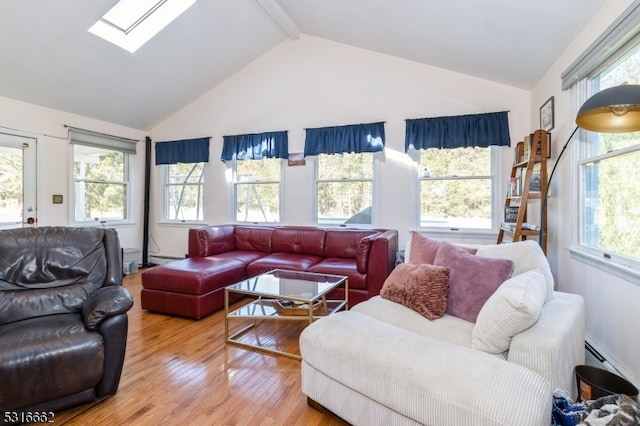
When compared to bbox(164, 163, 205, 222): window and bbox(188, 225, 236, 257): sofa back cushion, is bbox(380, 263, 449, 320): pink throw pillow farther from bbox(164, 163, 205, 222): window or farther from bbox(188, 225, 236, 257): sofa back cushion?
bbox(164, 163, 205, 222): window

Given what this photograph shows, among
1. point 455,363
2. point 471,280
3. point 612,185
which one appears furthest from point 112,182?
point 612,185

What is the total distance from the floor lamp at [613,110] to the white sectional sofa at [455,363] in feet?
2.78

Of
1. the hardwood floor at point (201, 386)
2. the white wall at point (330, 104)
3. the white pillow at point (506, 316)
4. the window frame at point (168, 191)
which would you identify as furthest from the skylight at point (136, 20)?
the white pillow at point (506, 316)

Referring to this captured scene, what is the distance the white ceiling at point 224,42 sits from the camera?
2.52 meters

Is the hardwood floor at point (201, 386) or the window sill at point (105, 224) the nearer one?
the hardwood floor at point (201, 386)

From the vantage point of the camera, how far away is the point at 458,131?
372 cm

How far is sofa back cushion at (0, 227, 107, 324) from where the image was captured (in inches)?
78.8

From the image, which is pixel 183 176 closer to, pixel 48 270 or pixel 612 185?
pixel 48 270

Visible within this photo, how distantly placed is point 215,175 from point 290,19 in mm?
2457

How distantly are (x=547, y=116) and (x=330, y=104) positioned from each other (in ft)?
8.09

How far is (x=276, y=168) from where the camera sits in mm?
4770

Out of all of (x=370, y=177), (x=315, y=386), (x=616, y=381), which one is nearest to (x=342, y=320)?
(x=315, y=386)

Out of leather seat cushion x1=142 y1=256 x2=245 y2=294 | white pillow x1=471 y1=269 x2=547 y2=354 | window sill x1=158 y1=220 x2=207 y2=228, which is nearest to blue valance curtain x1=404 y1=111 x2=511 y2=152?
white pillow x1=471 y1=269 x2=547 y2=354

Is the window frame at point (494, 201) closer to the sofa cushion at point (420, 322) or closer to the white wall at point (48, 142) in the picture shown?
the sofa cushion at point (420, 322)
